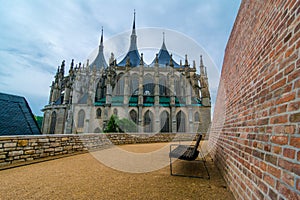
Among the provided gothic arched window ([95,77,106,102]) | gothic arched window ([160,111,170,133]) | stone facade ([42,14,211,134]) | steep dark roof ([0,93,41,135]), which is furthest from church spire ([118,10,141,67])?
steep dark roof ([0,93,41,135])

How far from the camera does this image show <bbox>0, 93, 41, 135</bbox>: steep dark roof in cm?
493

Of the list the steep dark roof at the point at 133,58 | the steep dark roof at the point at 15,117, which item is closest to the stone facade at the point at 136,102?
the steep dark roof at the point at 133,58

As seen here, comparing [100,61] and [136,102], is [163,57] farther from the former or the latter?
[100,61]

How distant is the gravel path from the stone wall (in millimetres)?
527

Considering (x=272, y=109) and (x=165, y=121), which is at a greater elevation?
(x=272, y=109)

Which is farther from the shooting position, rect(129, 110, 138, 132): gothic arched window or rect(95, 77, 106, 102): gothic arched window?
rect(95, 77, 106, 102): gothic arched window

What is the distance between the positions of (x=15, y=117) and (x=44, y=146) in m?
2.21

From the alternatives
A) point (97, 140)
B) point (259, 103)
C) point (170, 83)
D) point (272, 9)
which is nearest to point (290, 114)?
point (259, 103)

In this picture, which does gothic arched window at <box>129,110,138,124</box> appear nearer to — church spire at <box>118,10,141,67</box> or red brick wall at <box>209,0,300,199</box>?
church spire at <box>118,10,141,67</box>

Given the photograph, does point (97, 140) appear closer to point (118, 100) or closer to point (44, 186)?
point (44, 186)

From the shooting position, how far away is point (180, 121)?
23016 millimetres

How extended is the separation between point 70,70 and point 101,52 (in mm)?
11769

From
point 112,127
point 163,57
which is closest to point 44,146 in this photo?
point 112,127

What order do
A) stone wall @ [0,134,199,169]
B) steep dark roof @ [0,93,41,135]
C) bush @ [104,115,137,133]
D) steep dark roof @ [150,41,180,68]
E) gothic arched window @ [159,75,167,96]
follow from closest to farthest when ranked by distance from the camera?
stone wall @ [0,134,199,169] < steep dark roof @ [0,93,41,135] < bush @ [104,115,137,133] < gothic arched window @ [159,75,167,96] < steep dark roof @ [150,41,180,68]
